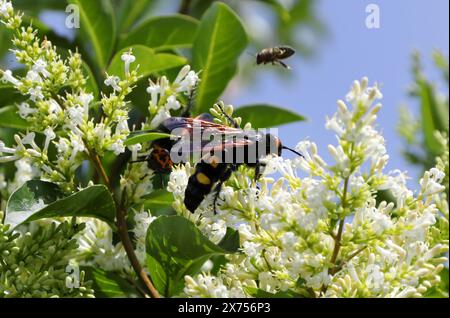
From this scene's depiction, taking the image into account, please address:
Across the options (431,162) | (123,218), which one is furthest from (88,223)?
(431,162)

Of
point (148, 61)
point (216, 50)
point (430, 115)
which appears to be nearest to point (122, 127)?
point (148, 61)

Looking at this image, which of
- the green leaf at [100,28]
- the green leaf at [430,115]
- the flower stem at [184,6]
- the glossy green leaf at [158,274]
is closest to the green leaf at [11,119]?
the green leaf at [100,28]

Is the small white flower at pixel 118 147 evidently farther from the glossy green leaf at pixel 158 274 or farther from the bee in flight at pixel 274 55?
the bee in flight at pixel 274 55

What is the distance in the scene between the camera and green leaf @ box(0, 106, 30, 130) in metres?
2.92

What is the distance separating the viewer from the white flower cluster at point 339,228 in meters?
1.96

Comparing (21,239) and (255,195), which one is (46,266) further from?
(255,195)

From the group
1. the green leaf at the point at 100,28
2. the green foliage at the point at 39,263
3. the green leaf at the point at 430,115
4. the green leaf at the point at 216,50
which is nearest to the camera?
the green foliage at the point at 39,263

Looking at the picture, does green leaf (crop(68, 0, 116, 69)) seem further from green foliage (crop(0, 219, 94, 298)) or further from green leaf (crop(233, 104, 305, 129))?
green foliage (crop(0, 219, 94, 298))

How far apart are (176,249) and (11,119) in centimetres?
103

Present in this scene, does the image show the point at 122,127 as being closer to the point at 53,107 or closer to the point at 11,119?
the point at 53,107

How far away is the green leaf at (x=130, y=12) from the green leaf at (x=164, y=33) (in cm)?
56

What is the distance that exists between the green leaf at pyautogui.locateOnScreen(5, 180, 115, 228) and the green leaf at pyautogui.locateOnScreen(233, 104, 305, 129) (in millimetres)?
1027

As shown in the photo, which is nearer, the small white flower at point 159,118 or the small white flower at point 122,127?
the small white flower at point 122,127
